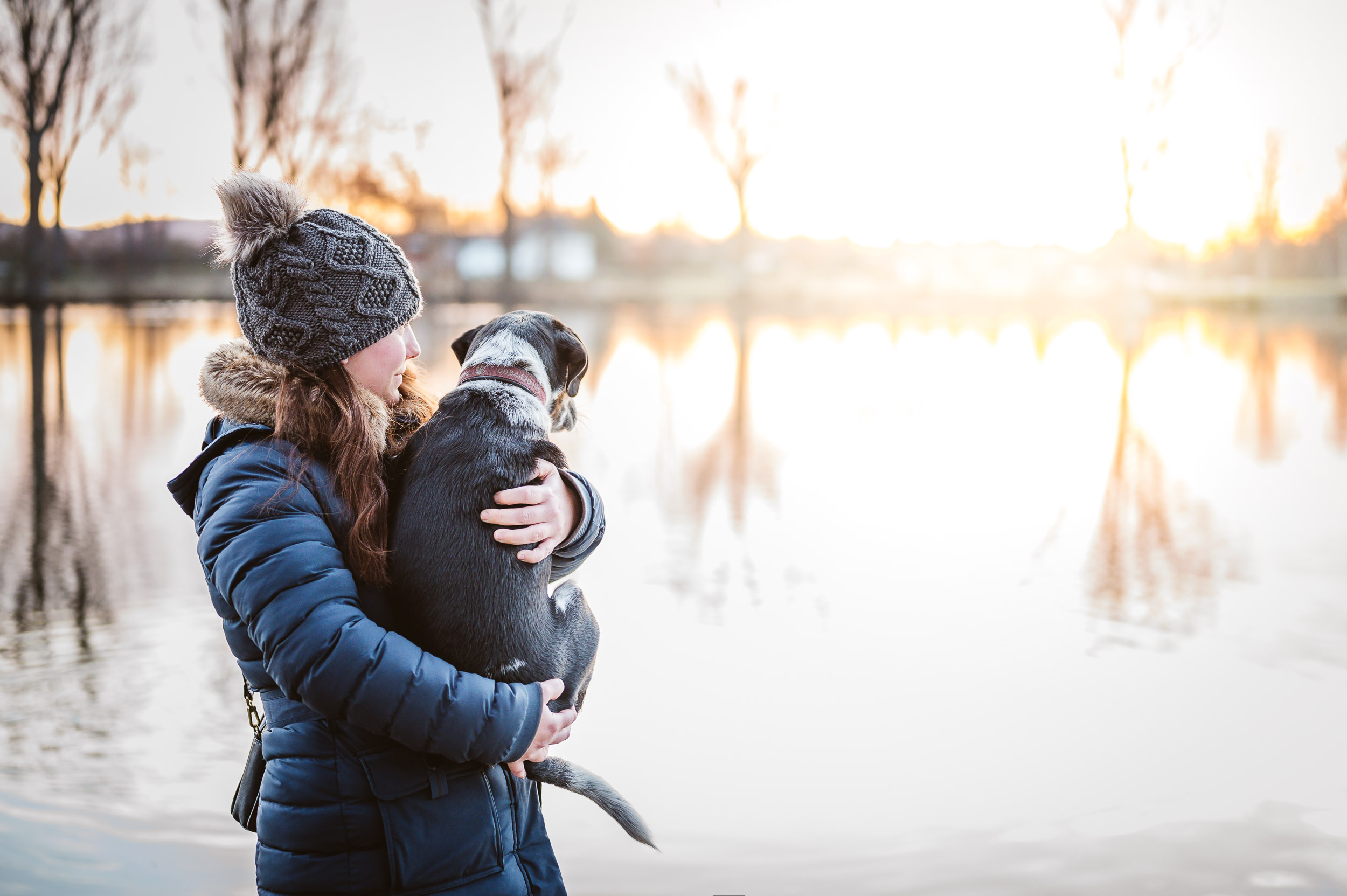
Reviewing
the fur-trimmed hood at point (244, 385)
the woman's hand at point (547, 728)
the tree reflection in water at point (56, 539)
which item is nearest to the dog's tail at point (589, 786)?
the woman's hand at point (547, 728)

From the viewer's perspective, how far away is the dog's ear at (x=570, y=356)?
2.00m

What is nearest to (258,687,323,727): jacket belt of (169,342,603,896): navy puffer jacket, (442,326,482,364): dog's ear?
(169,342,603,896): navy puffer jacket

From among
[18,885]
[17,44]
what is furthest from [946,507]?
[17,44]

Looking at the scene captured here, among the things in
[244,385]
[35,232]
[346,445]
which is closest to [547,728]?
[346,445]

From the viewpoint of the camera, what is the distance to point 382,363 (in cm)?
141

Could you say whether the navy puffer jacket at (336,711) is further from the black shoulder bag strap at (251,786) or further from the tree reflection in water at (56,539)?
the tree reflection in water at (56,539)

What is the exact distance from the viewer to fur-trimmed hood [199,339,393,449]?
1308 millimetres

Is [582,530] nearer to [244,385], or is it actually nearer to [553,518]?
[553,518]

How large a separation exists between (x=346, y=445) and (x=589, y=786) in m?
0.72

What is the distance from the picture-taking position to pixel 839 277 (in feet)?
108

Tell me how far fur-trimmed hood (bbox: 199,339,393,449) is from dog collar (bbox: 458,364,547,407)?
1.09 ft

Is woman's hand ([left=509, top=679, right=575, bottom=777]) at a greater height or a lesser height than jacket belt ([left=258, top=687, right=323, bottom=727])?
lesser

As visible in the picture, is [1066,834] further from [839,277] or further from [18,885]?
[839,277]

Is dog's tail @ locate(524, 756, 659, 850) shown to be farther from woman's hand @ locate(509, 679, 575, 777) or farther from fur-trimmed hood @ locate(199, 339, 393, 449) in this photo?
fur-trimmed hood @ locate(199, 339, 393, 449)
